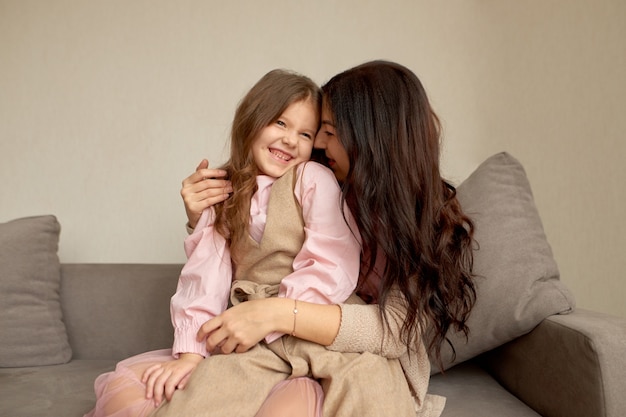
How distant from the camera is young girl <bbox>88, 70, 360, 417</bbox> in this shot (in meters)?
1.22

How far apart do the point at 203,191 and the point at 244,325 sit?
408 mm

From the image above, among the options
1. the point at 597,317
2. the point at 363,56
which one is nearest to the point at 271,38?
the point at 363,56

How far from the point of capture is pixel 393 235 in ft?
4.19

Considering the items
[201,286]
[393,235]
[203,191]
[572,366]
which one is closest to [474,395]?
[572,366]

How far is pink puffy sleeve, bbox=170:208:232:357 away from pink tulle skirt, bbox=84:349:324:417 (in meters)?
0.11

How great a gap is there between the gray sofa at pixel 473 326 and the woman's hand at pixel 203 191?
55 cm

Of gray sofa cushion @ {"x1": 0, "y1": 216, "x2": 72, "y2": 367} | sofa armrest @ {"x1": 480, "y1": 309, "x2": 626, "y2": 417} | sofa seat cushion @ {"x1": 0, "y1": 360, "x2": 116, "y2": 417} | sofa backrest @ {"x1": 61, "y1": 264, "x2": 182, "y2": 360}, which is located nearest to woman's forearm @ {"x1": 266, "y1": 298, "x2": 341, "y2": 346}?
sofa armrest @ {"x1": 480, "y1": 309, "x2": 626, "y2": 417}

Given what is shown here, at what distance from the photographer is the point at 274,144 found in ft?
4.79

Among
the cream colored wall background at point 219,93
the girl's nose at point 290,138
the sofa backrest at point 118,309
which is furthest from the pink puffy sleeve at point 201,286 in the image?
the cream colored wall background at point 219,93

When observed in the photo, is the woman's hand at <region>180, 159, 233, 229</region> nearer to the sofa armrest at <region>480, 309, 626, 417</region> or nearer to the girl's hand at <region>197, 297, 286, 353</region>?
the girl's hand at <region>197, 297, 286, 353</region>

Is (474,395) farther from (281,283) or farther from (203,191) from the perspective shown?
(203,191)

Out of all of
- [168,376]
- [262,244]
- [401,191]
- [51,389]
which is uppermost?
[401,191]

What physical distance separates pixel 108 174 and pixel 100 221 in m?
0.19

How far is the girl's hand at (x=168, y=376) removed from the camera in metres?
1.15
